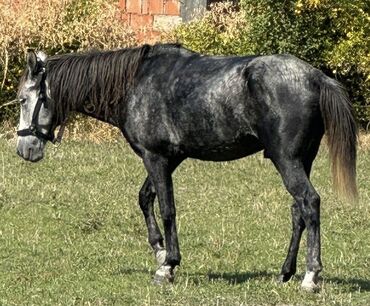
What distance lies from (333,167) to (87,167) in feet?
24.2

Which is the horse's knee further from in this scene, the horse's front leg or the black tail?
the horse's front leg

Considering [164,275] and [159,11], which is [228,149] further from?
[159,11]


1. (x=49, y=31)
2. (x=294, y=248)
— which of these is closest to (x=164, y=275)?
(x=294, y=248)

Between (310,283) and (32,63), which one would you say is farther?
(32,63)

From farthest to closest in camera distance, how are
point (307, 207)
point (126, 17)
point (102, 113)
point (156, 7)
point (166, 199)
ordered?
point (156, 7), point (126, 17), point (102, 113), point (166, 199), point (307, 207)

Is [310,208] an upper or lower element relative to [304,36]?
upper

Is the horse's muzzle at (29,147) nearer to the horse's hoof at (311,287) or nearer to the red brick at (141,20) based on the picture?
the horse's hoof at (311,287)

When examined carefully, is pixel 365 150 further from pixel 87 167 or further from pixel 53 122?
pixel 53 122

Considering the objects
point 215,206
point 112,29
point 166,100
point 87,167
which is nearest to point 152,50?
point 166,100

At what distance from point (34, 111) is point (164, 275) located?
70.3 inches

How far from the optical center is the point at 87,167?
1647 centimetres

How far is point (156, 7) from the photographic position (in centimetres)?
2336

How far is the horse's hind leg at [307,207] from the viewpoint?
30.7ft

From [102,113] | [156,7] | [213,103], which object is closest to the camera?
[213,103]
